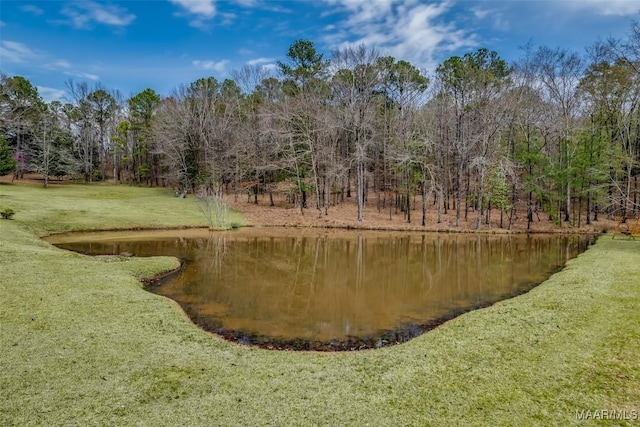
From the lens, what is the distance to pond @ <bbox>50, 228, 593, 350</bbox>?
9.73 m

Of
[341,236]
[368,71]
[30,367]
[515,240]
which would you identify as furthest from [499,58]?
[30,367]

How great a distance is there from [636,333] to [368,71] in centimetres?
2888

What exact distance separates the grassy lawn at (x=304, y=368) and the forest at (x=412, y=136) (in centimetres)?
2061

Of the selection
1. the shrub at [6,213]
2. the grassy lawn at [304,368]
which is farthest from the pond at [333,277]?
the shrub at [6,213]

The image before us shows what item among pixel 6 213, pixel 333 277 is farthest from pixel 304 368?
pixel 6 213

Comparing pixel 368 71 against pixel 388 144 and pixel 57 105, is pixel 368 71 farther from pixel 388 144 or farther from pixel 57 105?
pixel 57 105

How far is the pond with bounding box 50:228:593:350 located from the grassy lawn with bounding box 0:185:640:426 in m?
1.30

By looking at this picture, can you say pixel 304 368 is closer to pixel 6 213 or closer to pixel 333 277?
pixel 333 277

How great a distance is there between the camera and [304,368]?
6.60m

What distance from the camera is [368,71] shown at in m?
32.2

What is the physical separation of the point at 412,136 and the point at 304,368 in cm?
3032

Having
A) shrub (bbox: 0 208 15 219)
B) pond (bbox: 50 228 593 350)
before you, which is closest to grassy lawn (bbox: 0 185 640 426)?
pond (bbox: 50 228 593 350)

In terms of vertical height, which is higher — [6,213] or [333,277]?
[6,213]

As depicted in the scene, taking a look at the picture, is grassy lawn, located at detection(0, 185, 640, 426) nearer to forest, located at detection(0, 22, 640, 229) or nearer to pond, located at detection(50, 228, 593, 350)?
pond, located at detection(50, 228, 593, 350)
